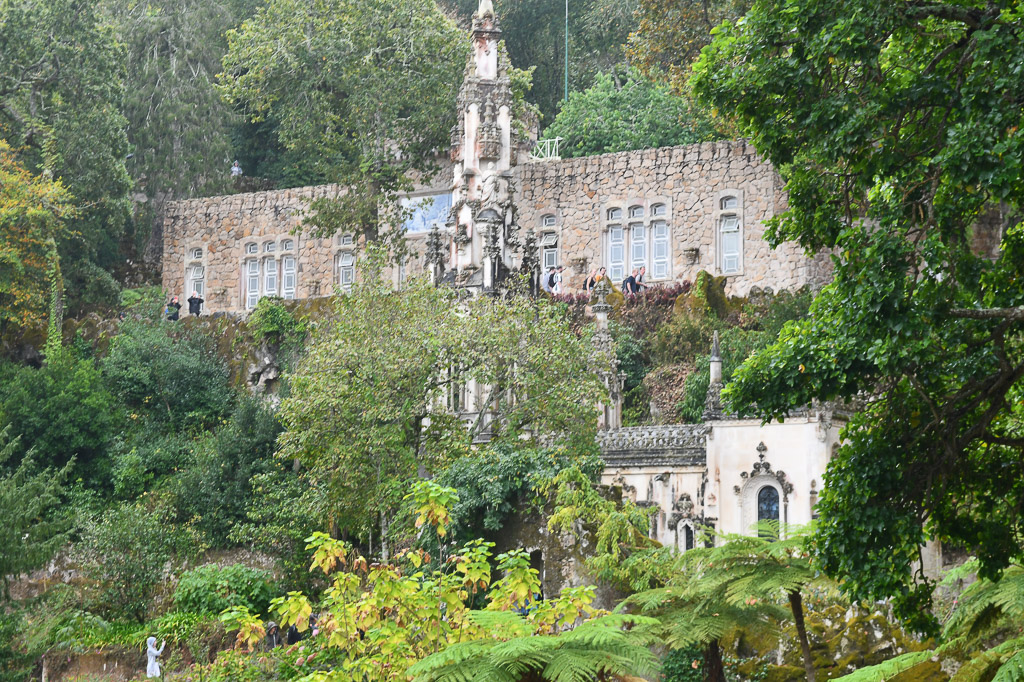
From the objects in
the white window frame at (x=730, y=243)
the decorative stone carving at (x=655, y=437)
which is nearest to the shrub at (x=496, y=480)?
the decorative stone carving at (x=655, y=437)

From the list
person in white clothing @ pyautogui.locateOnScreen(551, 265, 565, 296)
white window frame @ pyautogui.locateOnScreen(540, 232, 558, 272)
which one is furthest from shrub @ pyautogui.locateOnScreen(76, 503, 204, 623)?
white window frame @ pyautogui.locateOnScreen(540, 232, 558, 272)

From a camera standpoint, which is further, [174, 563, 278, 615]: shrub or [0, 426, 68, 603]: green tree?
[174, 563, 278, 615]: shrub

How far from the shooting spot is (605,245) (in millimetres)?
40000

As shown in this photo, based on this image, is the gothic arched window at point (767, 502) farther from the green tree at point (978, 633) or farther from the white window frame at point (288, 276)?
the white window frame at point (288, 276)

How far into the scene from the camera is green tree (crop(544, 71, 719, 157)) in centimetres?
4272

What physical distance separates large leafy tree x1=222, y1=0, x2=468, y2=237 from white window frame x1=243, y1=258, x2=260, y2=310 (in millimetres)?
4901

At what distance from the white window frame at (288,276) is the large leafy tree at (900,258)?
1264 inches

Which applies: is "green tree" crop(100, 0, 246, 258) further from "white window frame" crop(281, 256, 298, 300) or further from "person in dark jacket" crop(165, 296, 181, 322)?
"white window frame" crop(281, 256, 298, 300)

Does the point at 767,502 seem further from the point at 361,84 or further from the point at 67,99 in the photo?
the point at 67,99

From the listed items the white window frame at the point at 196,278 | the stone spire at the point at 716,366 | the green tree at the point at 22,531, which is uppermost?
the white window frame at the point at 196,278

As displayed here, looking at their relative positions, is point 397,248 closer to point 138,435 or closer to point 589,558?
point 138,435

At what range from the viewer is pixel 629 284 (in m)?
37.7

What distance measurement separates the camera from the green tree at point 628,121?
42.7m

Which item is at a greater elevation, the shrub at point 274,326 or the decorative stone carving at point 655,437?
the shrub at point 274,326
